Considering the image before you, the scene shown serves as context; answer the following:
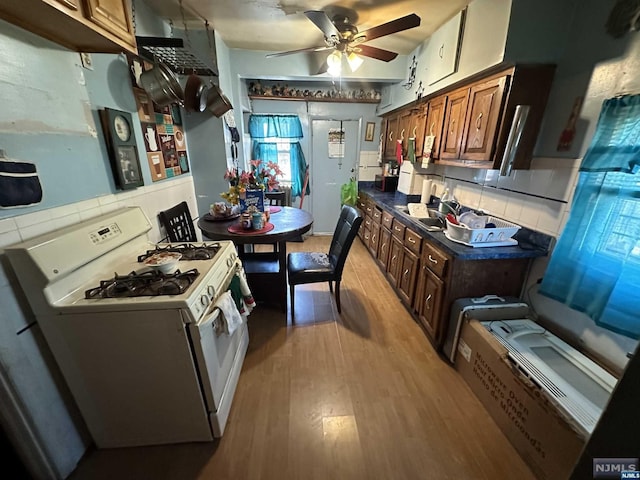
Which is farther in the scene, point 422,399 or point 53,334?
point 422,399

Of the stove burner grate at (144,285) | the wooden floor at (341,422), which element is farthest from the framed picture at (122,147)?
the wooden floor at (341,422)

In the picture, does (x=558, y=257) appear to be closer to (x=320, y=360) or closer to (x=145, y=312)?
(x=320, y=360)

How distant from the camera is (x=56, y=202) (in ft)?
3.86

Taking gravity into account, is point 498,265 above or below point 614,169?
below

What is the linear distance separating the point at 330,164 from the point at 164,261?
343 centimetres

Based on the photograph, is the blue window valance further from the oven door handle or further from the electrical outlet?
the oven door handle

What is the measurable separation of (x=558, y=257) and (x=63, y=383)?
2.62 meters

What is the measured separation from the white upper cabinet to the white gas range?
7.70 ft

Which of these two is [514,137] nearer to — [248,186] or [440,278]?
[440,278]

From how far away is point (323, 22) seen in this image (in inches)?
69.0

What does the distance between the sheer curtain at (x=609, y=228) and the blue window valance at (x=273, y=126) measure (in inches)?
135

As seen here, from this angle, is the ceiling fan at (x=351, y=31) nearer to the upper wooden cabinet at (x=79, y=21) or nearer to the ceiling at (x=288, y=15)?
the ceiling at (x=288, y=15)

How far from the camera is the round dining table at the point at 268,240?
1893 mm

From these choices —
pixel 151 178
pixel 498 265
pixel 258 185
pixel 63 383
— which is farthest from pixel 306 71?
pixel 63 383
